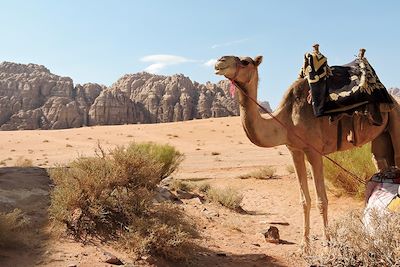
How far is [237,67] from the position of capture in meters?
5.41

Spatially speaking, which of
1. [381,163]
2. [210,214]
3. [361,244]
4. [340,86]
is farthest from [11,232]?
[381,163]

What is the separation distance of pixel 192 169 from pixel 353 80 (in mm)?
15460

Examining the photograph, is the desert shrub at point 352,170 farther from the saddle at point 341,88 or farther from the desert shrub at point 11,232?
the desert shrub at point 11,232

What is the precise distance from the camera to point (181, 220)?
6535 millimetres

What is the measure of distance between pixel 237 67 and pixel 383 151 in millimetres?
2736

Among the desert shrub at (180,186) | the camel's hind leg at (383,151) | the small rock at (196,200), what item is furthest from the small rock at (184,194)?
the camel's hind leg at (383,151)

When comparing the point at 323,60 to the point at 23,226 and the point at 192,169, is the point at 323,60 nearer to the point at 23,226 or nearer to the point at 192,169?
the point at 23,226

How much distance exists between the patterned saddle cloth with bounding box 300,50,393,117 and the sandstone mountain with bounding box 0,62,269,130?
76951 millimetres

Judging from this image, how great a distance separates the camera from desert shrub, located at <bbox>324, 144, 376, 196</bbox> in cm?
1091

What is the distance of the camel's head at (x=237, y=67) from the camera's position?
5.25 meters

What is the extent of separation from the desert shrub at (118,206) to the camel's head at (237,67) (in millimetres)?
2248

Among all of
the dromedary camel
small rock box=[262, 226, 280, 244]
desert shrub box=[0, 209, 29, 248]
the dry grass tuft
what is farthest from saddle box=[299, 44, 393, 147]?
the dry grass tuft

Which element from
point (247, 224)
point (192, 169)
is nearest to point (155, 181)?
point (247, 224)

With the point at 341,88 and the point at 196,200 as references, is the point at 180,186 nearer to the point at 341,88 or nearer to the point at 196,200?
the point at 196,200
